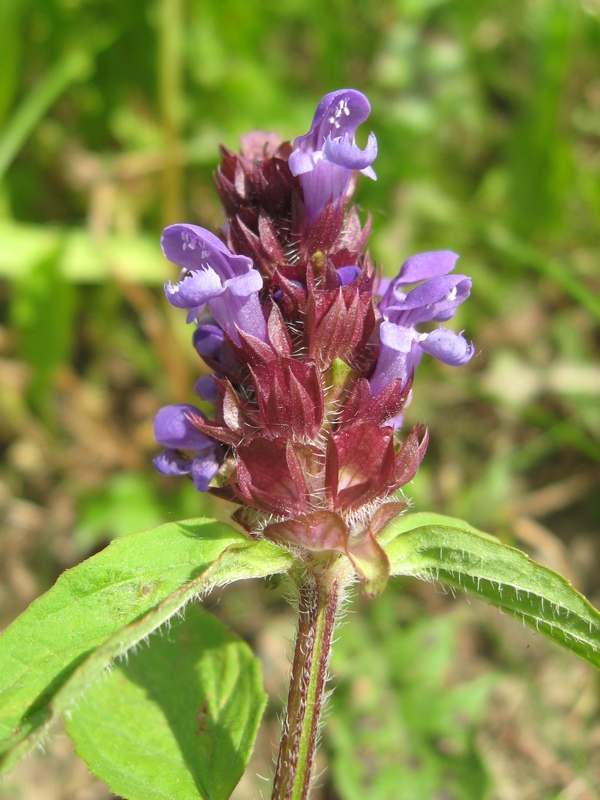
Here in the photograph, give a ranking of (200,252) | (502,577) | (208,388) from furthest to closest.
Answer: (208,388), (200,252), (502,577)

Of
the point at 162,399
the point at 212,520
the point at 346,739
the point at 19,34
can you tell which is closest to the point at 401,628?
the point at 346,739

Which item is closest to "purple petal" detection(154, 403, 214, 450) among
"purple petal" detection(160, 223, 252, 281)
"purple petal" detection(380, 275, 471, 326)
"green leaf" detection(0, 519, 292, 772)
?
"green leaf" detection(0, 519, 292, 772)

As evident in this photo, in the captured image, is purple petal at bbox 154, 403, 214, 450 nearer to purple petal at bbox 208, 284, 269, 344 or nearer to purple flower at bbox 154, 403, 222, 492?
purple flower at bbox 154, 403, 222, 492

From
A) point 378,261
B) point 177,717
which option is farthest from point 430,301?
point 378,261

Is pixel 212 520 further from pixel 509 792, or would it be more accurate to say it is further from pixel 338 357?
pixel 509 792

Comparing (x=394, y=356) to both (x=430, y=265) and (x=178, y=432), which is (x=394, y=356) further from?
(x=178, y=432)
